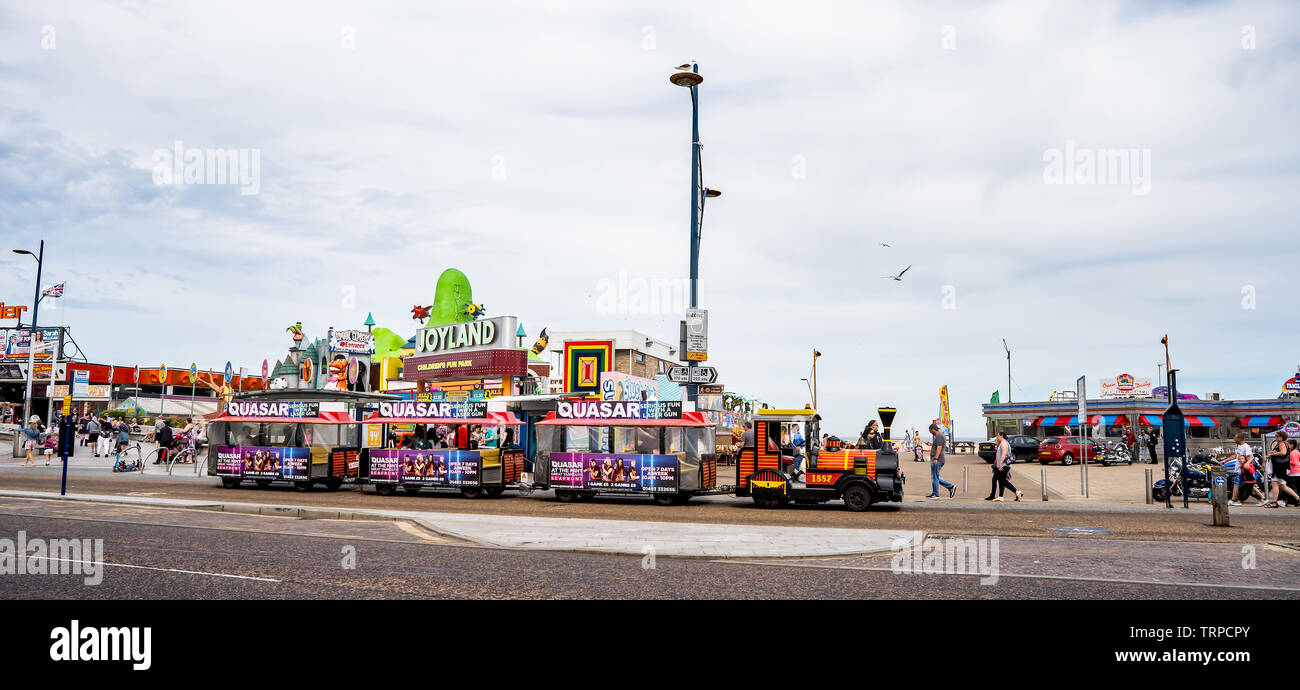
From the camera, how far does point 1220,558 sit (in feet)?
35.6

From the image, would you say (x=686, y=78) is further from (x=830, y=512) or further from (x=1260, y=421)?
(x=1260, y=421)

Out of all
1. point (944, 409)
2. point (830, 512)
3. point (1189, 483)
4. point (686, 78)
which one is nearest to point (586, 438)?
point (830, 512)

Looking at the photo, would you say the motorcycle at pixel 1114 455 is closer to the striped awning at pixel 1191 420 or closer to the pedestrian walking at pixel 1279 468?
the striped awning at pixel 1191 420

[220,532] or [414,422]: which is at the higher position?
[414,422]

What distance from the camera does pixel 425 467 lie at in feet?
73.8

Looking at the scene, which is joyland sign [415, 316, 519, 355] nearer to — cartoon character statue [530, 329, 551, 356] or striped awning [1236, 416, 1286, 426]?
cartoon character statue [530, 329, 551, 356]

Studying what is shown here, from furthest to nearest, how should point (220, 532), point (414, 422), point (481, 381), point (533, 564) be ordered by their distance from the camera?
1. point (481, 381)
2. point (414, 422)
3. point (220, 532)
4. point (533, 564)

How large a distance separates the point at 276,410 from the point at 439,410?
199 inches

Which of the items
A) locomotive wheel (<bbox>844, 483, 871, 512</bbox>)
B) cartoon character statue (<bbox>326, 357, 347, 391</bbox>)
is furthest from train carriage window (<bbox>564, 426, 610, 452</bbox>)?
cartoon character statue (<bbox>326, 357, 347, 391</bbox>)

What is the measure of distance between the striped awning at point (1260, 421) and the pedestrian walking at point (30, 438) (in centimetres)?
6634

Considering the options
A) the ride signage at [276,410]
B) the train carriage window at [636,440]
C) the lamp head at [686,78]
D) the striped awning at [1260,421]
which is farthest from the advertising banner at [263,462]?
the striped awning at [1260,421]
